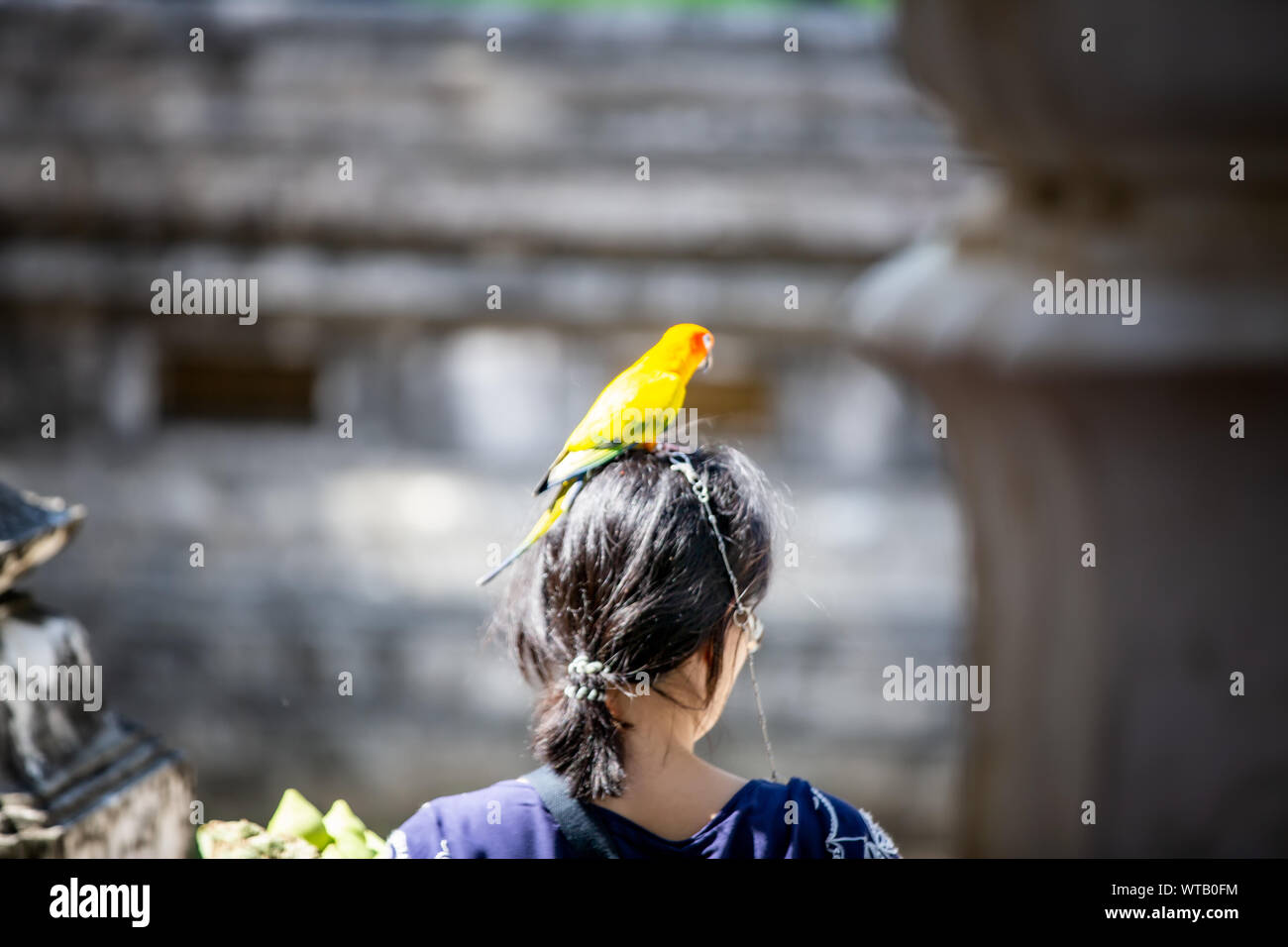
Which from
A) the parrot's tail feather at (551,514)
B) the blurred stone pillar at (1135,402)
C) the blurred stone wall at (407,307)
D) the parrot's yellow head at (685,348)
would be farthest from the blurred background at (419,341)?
the blurred stone pillar at (1135,402)

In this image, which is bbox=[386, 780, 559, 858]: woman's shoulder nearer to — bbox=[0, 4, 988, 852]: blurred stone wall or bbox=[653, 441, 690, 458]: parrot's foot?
bbox=[653, 441, 690, 458]: parrot's foot

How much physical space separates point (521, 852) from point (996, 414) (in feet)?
2.08

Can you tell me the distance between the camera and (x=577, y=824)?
135cm

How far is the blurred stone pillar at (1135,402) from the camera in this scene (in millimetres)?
917

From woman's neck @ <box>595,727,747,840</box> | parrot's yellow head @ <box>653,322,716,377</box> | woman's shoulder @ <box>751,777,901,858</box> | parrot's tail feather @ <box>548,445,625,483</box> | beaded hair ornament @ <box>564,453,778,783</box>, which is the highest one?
parrot's yellow head @ <box>653,322,716,377</box>

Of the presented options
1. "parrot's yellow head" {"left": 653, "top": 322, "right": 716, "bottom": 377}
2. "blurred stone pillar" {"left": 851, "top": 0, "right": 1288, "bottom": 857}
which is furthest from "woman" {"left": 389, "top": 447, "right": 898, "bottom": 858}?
"blurred stone pillar" {"left": 851, "top": 0, "right": 1288, "bottom": 857}

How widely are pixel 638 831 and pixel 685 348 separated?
0.56 meters

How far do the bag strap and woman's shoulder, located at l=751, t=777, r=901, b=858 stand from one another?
16cm

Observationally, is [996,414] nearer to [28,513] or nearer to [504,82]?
[28,513]

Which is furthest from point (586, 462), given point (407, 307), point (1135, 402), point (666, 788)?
point (407, 307)

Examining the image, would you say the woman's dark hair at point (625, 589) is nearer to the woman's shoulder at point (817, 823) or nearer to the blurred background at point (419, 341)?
the woman's shoulder at point (817, 823)

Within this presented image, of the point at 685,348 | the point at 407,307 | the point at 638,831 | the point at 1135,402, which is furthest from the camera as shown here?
the point at 407,307

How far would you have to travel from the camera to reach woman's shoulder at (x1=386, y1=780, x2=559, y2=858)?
1344 mm

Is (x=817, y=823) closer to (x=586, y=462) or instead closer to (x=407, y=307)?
(x=586, y=462)
